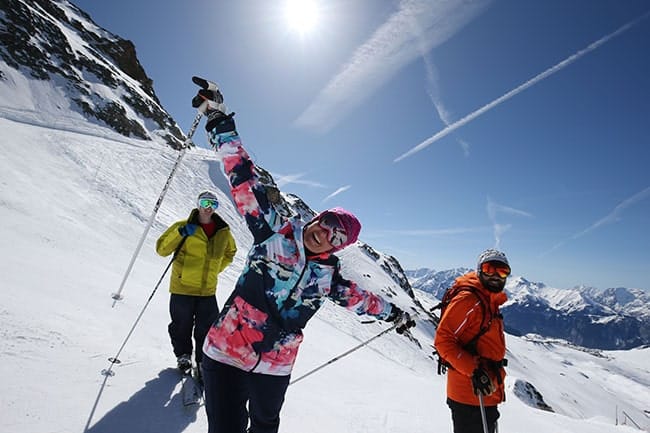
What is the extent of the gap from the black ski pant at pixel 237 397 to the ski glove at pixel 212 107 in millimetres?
1754

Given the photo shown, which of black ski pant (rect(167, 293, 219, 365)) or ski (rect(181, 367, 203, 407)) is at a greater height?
black ski pant (rect(167, 293, 219, 365))

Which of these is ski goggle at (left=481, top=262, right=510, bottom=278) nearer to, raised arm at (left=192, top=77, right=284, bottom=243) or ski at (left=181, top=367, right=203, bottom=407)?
raised arm at (left=192, top=77, right=284, bottom=243)

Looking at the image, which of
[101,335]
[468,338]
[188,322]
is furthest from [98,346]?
[468,338]

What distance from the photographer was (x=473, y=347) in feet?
11.5

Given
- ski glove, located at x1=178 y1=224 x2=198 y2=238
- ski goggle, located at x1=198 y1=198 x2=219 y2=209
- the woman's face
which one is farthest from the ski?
the woman's face

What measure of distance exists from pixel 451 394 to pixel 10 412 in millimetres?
3965

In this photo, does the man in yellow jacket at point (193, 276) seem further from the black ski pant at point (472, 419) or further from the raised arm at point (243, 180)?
the black ski pant at point (472, 419)

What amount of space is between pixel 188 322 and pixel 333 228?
2.97 meters

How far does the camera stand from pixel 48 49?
4306 centimetres

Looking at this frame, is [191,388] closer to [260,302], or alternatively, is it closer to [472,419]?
[260,302]

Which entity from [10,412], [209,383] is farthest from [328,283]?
[10,412]

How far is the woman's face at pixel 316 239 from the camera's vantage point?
2.49 m

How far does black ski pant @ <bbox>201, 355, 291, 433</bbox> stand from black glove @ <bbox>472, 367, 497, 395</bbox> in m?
1.90

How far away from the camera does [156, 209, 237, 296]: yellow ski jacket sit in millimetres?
4441
